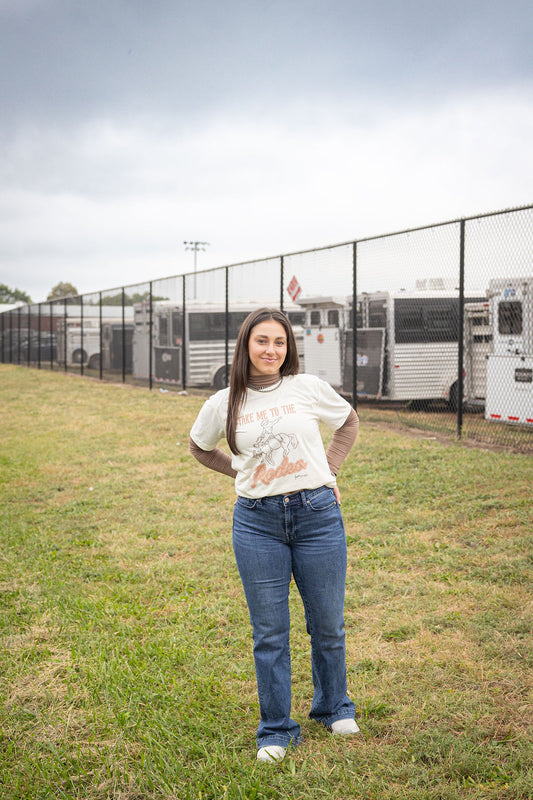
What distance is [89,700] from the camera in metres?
3.28

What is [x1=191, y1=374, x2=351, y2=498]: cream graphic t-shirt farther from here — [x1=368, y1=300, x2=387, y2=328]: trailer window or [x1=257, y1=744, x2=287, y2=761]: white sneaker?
[x1=368, y1=300, x2=387, y2=328]: trailer window

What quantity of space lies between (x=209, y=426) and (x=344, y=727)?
1.30m

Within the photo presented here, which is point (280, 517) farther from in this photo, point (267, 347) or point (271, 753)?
point (271, 753)

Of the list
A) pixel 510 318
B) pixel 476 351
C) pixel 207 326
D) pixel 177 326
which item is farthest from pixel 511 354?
pixel 177 326

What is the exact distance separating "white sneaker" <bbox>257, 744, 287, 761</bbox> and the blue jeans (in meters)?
0.02

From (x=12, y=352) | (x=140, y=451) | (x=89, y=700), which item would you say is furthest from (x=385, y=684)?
(x=12, y=352)

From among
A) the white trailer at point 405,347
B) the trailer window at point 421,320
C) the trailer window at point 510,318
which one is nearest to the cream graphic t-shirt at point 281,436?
the trailer window at point 510,318

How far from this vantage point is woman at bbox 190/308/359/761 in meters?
2.71

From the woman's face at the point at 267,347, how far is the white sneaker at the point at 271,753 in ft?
4.61

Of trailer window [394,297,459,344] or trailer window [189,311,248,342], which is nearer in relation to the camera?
trailer window [394,297,459,344]

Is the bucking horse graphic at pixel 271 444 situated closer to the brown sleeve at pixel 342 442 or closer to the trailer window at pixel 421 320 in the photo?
the brown sleeve at pixel 342 442

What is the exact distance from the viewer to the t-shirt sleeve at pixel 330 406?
292cm

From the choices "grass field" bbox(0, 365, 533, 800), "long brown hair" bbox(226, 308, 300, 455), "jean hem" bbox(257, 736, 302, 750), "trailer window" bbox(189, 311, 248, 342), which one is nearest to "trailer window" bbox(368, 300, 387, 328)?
"trailer window" bbox(189, 311, 248, 342)

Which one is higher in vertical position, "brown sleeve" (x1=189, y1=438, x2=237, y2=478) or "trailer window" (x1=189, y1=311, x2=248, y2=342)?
"trailer window" (x1=189, y1=311, x2=248, y2=342)
